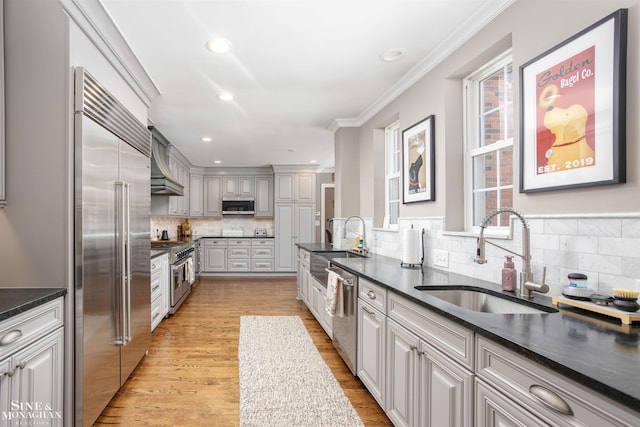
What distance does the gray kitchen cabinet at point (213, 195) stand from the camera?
310 inches

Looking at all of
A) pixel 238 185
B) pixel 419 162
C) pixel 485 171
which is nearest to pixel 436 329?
pixel 485 171

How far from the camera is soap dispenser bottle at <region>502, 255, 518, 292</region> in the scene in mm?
1763

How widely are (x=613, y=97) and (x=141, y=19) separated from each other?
2.50 meters

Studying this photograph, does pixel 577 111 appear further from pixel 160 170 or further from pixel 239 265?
pixel 239 265

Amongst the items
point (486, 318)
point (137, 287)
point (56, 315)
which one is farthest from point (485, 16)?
point (137, 287)

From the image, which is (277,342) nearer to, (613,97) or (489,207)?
(489,207)

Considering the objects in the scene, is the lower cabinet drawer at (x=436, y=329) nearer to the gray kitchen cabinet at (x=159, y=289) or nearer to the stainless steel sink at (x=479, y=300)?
the stainless steel sink at (x=479, y=300)

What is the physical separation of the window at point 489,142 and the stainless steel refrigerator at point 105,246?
243cm

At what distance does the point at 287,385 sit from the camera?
252 cm

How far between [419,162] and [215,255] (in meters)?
5.81

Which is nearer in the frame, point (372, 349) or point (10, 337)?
point (10, 337)

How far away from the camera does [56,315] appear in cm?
170

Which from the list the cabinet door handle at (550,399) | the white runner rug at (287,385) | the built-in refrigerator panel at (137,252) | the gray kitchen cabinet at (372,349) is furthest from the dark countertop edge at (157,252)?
the cabinet door handle at (550,399)

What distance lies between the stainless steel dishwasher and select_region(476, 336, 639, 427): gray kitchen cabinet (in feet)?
4.47
